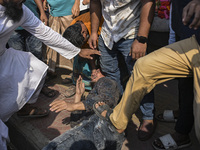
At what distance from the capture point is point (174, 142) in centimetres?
201

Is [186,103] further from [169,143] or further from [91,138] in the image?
[91,138]

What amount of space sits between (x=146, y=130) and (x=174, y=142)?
0.33m

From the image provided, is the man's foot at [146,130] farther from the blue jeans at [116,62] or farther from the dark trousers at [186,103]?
the dark trousers at [186,103]

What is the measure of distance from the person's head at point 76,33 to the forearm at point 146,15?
40.5 inches

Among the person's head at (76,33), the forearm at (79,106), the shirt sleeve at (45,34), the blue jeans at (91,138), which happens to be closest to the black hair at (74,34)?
the person's head at (76,33)

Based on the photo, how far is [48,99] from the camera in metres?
3.28

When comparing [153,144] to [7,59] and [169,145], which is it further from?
[7,59]

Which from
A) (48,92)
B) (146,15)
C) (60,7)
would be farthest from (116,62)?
(60,7)

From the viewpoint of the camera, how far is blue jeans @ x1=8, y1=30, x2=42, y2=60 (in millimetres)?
3264

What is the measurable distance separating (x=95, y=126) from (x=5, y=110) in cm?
119

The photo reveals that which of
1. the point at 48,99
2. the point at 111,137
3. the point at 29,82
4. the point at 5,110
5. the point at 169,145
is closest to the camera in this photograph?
the point at 111,137

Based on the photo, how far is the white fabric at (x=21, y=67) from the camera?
242 cm

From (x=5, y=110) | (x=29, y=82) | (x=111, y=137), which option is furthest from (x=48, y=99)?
(x=111, y=137)

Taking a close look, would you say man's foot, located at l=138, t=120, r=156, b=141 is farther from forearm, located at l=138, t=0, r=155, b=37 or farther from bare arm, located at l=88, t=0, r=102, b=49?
bare arm, located at l=88, t=0, r=102, b=49
